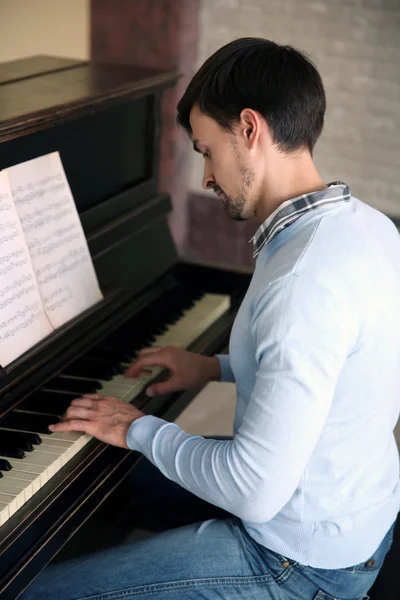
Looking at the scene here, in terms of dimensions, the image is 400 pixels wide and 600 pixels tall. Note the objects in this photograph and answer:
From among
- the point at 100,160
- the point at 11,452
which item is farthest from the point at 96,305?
the point at 11,452

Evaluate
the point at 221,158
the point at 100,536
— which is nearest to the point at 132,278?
the point at 100,536

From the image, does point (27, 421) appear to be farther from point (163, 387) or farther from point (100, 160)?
point (100, 160)

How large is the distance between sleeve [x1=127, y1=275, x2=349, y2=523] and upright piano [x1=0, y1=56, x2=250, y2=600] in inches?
12.7

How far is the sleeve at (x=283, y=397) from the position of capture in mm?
1191

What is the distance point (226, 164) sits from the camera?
140cm

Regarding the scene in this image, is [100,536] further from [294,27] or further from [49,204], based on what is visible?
[294,27]

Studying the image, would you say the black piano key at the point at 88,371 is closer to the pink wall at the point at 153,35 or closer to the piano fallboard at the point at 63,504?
the piano fallboard at the point at 63,504

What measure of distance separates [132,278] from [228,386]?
1.35 meters

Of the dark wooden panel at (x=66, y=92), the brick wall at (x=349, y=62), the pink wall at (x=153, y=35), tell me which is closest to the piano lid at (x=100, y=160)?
the dark wooden panel at (x=66, y=92)

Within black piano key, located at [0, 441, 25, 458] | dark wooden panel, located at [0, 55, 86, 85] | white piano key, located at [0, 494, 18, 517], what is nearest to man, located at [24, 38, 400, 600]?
black piano key, located at [0, 441, 25, 458]

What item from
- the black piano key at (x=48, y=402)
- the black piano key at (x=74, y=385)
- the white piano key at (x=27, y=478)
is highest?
the white piano key at (x=27, y=478)

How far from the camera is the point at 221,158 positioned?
1.40 meters

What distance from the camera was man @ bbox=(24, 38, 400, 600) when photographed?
3.99 ft

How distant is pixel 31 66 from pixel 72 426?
1.23m
